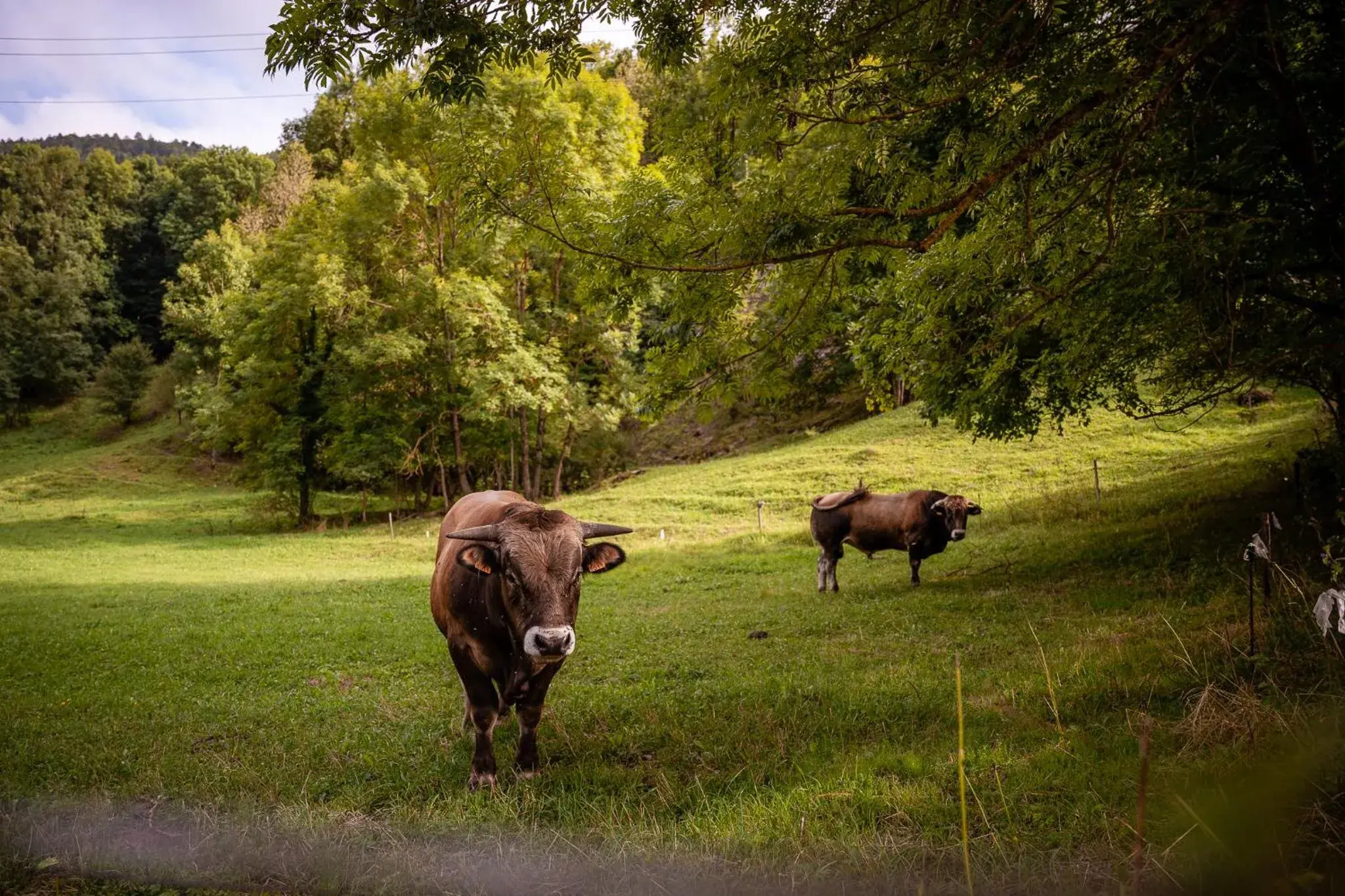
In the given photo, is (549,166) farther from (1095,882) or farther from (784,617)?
(784,617)

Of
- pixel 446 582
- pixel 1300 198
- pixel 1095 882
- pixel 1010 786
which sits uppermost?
pixel 1300 198

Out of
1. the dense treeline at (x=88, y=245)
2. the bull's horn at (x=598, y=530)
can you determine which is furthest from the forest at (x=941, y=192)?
the dense treeline at (x=88, y=245)

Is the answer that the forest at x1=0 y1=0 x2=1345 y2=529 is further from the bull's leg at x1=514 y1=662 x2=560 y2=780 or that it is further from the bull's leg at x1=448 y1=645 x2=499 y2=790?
the bull's leg at x1=448 y1=645 x2=499 y2=790

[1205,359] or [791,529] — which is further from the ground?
[1205,359]

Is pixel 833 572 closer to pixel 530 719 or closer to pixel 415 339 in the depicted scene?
pixel 530 719

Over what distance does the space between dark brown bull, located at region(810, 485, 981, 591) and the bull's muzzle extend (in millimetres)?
8323

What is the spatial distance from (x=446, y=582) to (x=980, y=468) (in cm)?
2077

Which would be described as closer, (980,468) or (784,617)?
(784,617)

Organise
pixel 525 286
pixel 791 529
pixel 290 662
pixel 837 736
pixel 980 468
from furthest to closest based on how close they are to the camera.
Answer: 1. pixel 525 286
2. pixel 980 468
3. pixel 791 529
4. pixel 290 662
5. pixel 837 736

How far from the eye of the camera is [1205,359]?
23.8ft

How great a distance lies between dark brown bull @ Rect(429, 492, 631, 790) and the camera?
450 centimetres

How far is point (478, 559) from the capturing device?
4715 mm

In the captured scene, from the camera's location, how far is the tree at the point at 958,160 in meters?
4.27

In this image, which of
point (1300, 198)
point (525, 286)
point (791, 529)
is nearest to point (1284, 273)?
point (1300, 198)
